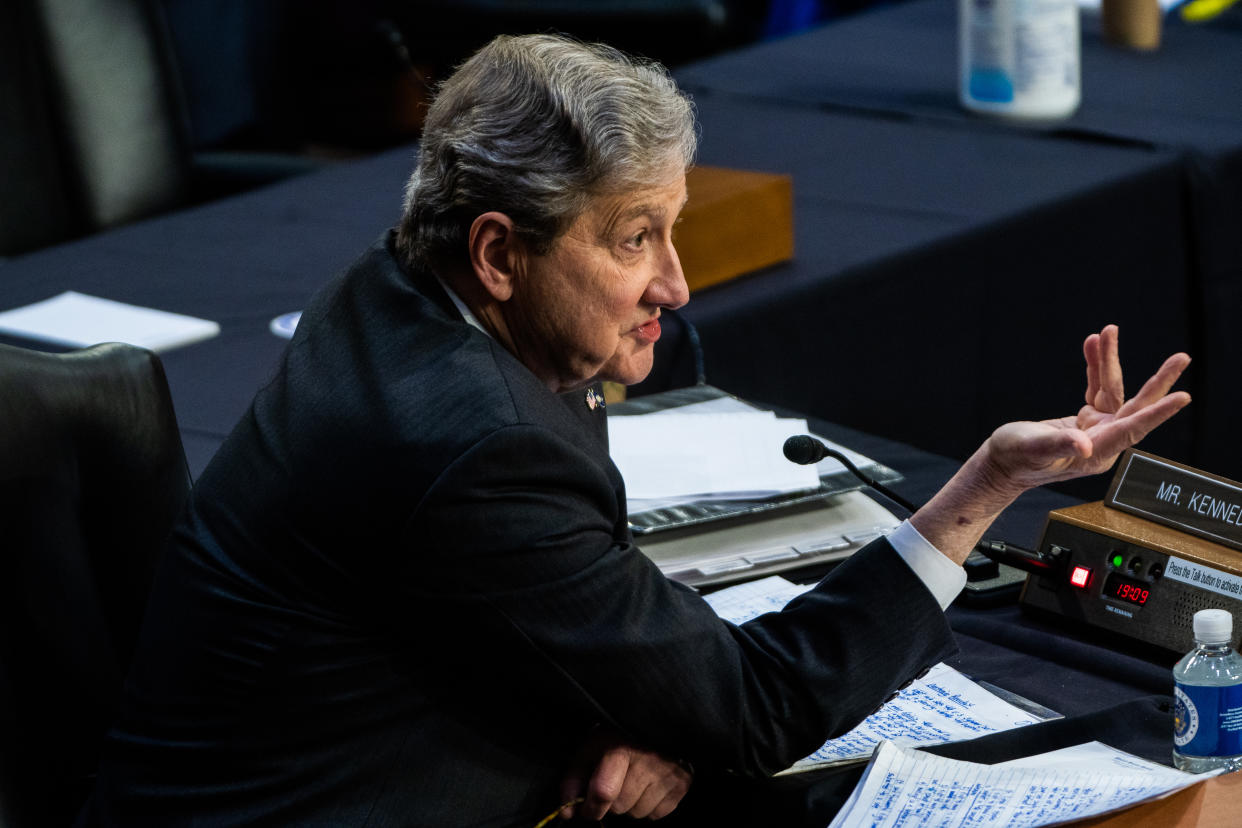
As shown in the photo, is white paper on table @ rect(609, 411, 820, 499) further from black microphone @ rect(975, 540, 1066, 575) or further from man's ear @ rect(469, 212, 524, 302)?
man's ear @ rect(469, 212, 524, 302)

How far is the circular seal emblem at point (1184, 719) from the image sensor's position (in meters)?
1.05

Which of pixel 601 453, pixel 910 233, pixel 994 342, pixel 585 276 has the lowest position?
pixel 994 342

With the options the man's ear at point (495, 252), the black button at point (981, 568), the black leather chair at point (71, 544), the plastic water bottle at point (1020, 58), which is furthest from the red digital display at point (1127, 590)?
the plastic water bottle at point (1020, 58)

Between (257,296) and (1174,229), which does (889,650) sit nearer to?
(257,296)

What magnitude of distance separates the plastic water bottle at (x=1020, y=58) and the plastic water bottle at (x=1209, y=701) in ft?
5.08

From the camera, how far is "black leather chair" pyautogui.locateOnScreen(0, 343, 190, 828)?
1218 mm

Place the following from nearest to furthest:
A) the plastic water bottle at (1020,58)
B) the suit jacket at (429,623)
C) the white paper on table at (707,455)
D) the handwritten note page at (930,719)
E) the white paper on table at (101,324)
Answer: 1. the suit jacket at (429,623)
2. the handwritten note page at (930,719)
3. the white paper on table at (707,455)
4. the white paper on table at (101,324)
5. the plastic water bottle at (1020,58)

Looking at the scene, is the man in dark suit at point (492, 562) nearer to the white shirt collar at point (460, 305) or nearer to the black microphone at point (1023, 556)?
the white shirt collar at point (460, 305)

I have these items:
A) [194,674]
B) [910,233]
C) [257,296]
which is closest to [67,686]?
[194,674]

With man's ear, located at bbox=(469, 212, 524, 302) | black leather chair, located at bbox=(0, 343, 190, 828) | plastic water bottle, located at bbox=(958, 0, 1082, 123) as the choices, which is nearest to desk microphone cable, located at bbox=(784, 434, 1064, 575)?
man's ear, located at bbox=(469, 212, 524, 302)

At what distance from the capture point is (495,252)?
1072mm

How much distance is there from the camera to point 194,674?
1.08 m

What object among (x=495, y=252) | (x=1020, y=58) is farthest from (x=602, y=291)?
(x=1020, y=58)

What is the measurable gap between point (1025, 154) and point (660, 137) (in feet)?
5.09
